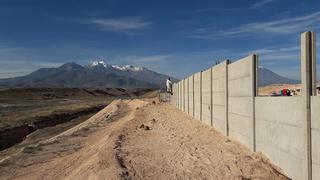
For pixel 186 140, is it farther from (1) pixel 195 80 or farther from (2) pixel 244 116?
(1) pixel 195 80

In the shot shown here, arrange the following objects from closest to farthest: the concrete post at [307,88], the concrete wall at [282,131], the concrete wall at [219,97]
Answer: the concrete post at [307,88], the concrete wall at [282,131], the concrete wall at [219,97]

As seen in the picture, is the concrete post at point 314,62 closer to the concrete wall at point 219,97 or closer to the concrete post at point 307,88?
the concrete post at point 307,88

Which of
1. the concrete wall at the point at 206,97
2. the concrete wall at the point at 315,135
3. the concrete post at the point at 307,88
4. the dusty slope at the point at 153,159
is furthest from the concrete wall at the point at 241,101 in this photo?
the concrete wall at the point at 206,97

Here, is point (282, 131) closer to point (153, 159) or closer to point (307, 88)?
point (307, 88)

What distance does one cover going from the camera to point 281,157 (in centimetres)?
796

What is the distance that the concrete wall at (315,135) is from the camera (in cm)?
623

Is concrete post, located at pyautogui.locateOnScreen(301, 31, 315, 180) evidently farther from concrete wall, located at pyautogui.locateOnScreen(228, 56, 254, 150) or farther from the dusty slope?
concrete wall, located at pyautogui.locateOnScreen(228, 56, 254, 150)

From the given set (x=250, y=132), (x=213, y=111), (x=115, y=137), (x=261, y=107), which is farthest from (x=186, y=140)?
(x=261, y=107)

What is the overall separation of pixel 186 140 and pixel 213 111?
173 centimetres

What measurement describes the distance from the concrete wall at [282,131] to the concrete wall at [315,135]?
0.31 m

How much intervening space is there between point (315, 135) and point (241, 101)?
4.40 m

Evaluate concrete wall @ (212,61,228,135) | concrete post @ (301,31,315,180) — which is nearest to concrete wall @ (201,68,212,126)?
concrete wall @ (212,61,228,135)

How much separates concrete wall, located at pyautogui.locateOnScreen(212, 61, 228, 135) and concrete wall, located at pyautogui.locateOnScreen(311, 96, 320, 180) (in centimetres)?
610

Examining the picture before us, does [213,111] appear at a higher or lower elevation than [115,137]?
higher
